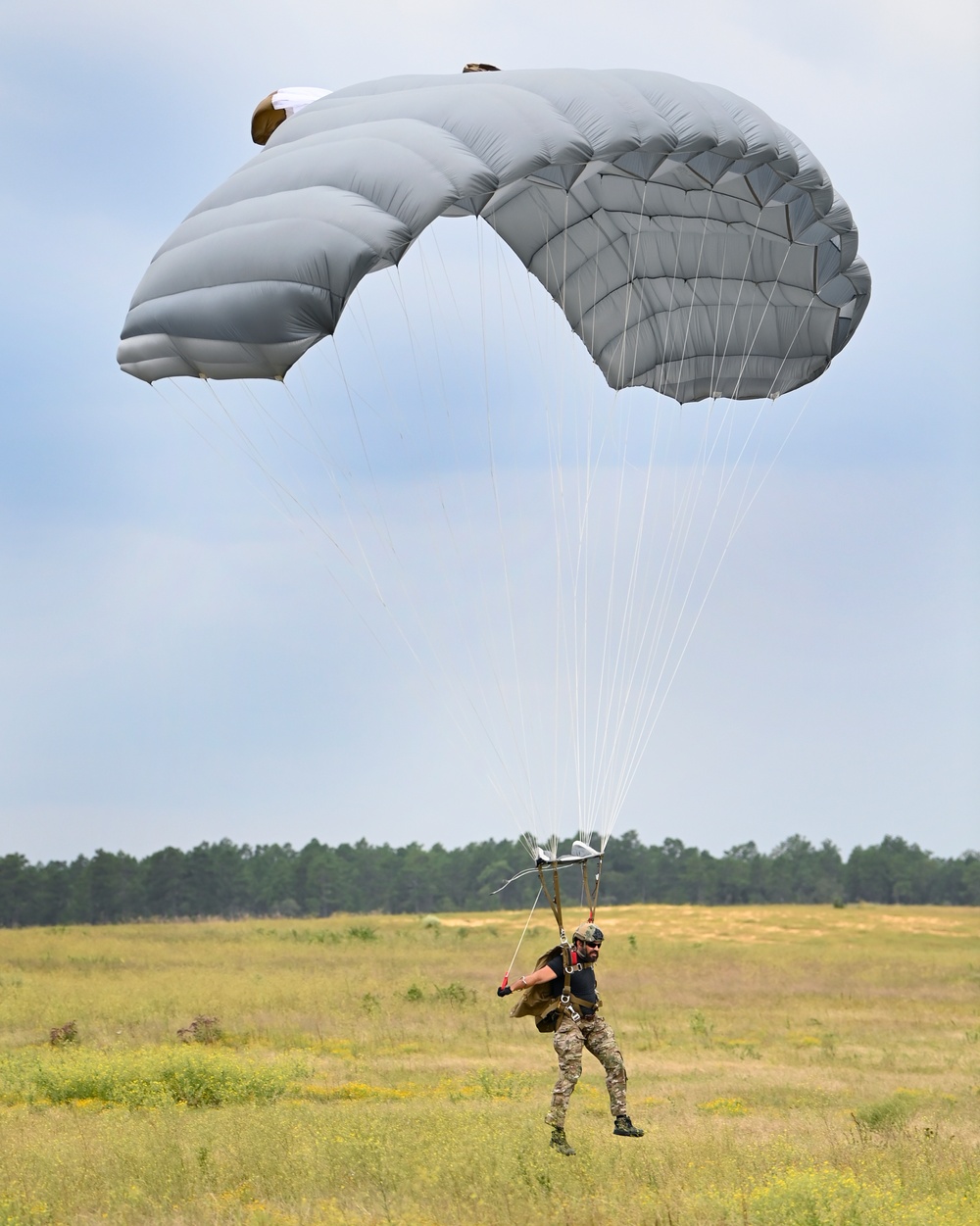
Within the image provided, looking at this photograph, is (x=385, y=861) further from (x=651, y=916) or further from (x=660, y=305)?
(x=660, y=305)

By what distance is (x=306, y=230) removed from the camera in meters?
11.3

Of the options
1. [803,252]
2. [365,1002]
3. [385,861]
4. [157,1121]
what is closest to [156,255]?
[803,252]

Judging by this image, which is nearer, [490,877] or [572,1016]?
[572,1016]

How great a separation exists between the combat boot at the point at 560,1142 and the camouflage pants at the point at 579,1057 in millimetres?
59

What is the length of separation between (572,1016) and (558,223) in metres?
8.99

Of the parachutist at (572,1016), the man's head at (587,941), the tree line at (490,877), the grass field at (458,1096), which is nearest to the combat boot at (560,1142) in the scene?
the parachutist at (572,1016)

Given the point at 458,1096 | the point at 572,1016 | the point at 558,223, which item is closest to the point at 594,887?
the point at 572,1016

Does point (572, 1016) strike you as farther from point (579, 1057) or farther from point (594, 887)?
point (594, 887)

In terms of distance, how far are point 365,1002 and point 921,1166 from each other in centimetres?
1423

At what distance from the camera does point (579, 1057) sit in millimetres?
10930

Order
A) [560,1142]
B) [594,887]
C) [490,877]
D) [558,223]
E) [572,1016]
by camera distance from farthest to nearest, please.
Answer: [490,877] < [558,223] < [572,1016] < [560,1142] < [594,887]

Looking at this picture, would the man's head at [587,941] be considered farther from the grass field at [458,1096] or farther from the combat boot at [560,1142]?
the grass field at [458,1096]

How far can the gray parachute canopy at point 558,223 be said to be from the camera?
1145cm

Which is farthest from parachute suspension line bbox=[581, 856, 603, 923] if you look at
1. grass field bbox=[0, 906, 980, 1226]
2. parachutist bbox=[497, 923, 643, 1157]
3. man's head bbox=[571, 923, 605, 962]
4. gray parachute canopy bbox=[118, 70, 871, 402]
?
gray parachute canopy bbox=[118, 70, 871, 402]
